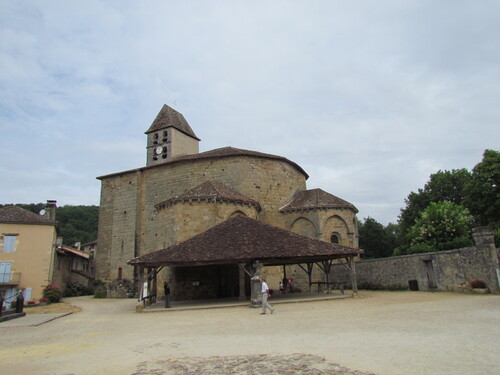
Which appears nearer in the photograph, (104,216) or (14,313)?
(14,313)

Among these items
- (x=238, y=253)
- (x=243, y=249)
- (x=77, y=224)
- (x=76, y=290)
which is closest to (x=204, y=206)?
(x=243, y=249)

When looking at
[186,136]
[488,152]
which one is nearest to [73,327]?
[186,136]

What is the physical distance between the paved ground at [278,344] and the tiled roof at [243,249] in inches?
107

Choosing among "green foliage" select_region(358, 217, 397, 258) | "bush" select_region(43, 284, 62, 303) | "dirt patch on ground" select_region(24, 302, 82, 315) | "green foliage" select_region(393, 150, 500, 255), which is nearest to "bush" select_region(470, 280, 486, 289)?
"green foliage" select_region(393, 150, 500, 255)

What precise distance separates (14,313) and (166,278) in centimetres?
645

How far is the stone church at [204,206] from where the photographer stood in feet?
59.8

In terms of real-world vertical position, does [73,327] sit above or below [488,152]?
below

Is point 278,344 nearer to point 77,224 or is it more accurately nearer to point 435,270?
point 435,270

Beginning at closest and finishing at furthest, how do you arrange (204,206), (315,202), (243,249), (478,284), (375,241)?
(478,284) → (243,249) → (204,206) → (315,202) → (375,241)

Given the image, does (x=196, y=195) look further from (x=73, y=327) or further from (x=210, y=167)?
(x=73, y=327)

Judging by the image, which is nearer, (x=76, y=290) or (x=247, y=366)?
(x=247, y=366)

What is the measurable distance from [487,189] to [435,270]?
11856mm

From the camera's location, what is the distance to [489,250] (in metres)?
13.0

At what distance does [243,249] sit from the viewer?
13.7 m
